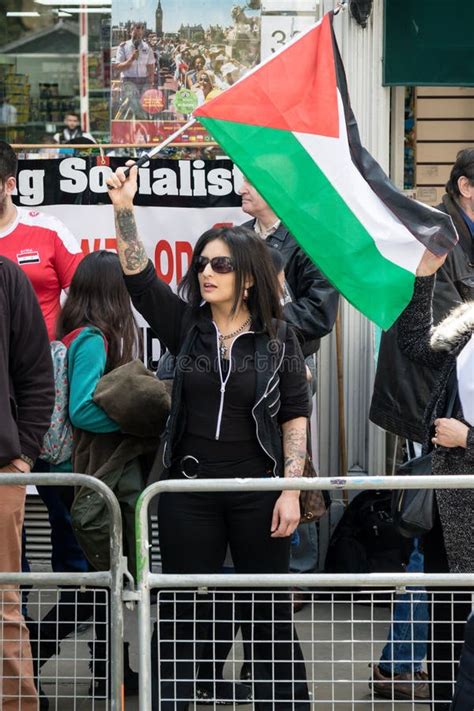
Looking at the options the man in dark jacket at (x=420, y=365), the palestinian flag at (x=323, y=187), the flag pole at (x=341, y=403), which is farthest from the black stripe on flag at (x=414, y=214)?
the flag pole at (x=341, y=403)

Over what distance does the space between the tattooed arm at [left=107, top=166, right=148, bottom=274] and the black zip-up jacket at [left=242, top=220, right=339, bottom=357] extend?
4.15 feet

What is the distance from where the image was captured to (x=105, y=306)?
5.87m

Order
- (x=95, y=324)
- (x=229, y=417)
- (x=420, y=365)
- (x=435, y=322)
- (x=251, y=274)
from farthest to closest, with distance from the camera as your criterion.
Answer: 1. (x=435, y=322)
2. (x=95, y=324)
3. (x=420, y=365)
4. (x=251, y=274)
5. (x=229, y=417)

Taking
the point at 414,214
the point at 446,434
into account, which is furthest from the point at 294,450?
the point at 414,214

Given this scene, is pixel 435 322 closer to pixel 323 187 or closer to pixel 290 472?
pixel 323 187

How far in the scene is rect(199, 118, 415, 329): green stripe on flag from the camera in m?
5.01

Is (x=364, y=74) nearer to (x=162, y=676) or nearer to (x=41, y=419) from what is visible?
(x=41, y=419)

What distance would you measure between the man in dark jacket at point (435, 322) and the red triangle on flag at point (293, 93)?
41.5 inches

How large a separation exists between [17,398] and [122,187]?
38.4 inches

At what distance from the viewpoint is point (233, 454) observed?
4.98 meters

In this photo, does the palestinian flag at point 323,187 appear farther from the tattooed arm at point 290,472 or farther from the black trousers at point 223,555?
the black trousers at point 223,555

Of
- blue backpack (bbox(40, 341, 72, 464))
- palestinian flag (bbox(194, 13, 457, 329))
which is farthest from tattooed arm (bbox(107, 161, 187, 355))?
blue backpack (bbox(40, 341, 72, 464))

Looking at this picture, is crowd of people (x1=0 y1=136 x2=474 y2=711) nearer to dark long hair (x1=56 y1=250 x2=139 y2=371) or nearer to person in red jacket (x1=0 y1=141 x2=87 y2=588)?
dark long hair (x1=56 y1=250 x2=139 y2=371)

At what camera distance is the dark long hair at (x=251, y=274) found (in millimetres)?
5062
